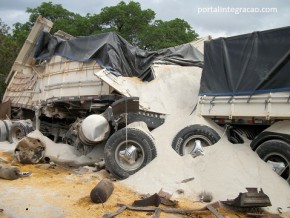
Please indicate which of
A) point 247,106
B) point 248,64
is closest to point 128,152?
point 247,106

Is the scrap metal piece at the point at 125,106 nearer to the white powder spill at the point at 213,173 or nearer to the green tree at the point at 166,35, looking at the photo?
the white powder spill at the point at 213,173

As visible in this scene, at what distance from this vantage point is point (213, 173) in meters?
6.70

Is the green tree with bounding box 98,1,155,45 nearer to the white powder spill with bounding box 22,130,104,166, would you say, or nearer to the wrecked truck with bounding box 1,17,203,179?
the wrecked truck with bounding box 1,17,203,179

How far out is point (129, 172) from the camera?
24.9 feet

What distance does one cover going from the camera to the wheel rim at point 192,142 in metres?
7.89

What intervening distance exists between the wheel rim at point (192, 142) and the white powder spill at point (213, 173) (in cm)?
35

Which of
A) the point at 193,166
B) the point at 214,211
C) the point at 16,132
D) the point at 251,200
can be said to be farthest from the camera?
the point at 16,132

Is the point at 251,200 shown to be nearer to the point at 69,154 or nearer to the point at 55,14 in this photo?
the point at 69,154

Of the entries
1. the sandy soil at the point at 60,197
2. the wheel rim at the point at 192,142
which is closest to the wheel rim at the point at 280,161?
the wheel rim at the point at 192,142

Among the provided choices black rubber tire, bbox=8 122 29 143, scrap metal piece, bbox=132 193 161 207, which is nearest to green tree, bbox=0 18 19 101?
black rubber tire, bbox=8 122 29 143

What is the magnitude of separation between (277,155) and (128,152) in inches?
123

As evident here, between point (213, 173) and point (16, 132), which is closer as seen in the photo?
point (213, 173)

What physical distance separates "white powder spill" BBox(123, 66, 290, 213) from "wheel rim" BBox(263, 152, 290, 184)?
0.16m

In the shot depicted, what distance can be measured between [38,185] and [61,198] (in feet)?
3.81
